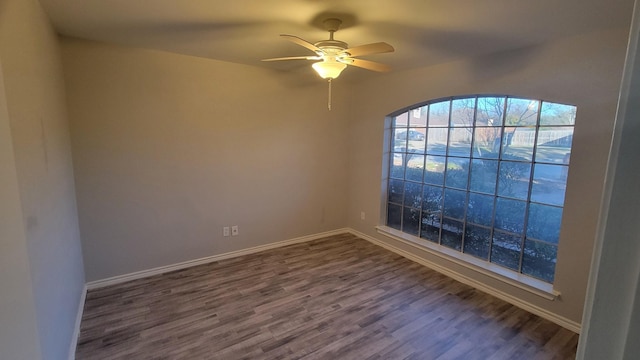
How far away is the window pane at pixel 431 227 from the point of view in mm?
3861

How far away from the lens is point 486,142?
10.9ft

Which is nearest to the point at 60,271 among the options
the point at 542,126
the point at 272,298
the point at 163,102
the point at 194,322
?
the point at 194,322

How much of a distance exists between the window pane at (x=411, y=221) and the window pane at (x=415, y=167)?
447mm

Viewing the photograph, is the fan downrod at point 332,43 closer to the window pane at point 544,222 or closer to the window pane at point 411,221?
the window pane at point 544,222

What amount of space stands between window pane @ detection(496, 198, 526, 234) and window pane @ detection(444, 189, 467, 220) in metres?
0.39

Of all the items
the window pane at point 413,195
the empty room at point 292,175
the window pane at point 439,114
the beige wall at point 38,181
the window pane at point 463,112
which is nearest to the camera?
the beige wall at point 38,181

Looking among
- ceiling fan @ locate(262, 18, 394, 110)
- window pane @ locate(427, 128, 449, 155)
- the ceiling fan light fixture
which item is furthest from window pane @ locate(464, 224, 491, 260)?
the ceiling fan light fixture

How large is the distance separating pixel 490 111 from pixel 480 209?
107 cm

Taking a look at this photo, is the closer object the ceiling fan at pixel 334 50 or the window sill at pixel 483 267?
the ceiling fan at pixel 334 50

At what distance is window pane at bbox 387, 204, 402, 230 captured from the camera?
4.37 metres

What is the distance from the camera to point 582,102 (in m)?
2.50

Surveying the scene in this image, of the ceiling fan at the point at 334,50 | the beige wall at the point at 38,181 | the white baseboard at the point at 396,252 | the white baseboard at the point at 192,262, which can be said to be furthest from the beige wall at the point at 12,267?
the white baseboard at the point at 192,262

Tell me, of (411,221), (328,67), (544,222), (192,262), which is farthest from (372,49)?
(192,262)

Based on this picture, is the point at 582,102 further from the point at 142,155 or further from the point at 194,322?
the point at 142,155
